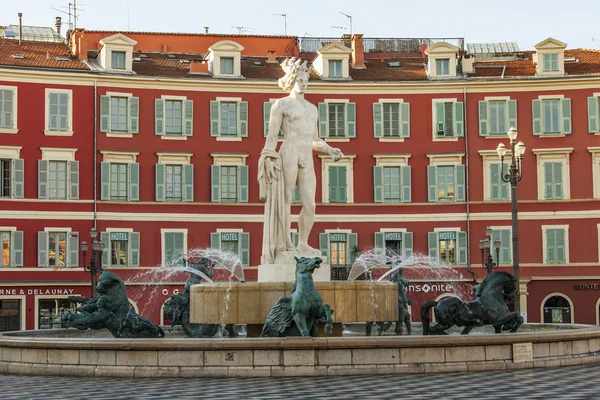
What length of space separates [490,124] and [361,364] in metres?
35.0

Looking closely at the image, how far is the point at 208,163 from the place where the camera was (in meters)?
50.2

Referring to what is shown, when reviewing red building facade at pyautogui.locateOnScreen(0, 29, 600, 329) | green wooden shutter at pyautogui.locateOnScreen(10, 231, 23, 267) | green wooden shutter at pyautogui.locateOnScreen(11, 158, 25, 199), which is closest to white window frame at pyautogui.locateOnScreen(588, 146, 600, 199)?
red building facade at pyautogui.locateOnScreen(0, 29, 600, 329)

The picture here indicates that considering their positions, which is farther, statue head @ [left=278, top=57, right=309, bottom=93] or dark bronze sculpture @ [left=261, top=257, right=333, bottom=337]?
statue head @ [left=278, top=57, right=309, bottom=93]

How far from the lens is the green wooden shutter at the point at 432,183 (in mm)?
50750

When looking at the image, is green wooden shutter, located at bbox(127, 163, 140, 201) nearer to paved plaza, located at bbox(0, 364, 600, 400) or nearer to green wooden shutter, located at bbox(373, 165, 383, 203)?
green wooden shutter, located at bbox(373, 165, 383, 203)

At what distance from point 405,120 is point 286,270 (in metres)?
32.0

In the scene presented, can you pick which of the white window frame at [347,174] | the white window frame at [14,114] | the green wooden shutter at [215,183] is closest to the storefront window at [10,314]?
the white window frame at [14,114]

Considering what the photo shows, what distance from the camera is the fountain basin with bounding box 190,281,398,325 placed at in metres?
19.3

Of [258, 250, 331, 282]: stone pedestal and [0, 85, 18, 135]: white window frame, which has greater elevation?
[0, 85, 18, 135]: white window frame

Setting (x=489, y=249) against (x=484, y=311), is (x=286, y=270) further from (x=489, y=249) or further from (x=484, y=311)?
(x=489, y=249)

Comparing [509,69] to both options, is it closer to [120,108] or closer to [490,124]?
[490,124]

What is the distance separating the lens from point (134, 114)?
49.5 metres

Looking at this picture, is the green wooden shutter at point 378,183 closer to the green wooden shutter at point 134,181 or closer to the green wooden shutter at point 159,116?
the green wooden shutter at point 159,116

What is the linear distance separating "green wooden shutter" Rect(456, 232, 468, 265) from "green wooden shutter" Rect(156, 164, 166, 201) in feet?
45.7
